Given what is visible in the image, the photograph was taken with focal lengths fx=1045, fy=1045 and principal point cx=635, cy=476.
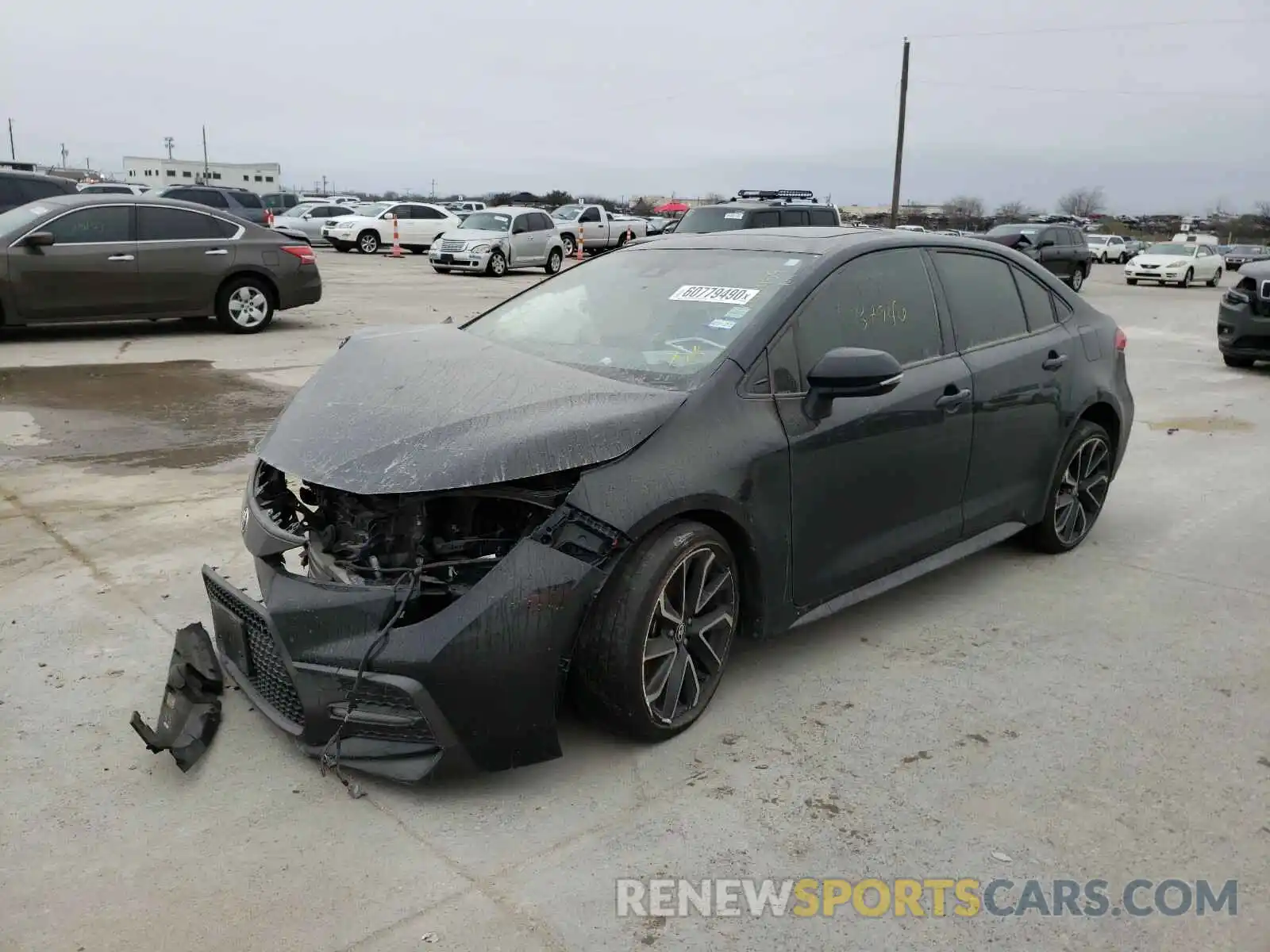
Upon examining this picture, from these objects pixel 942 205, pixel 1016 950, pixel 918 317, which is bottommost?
pixel 1016 950

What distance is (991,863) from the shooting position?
113 inches

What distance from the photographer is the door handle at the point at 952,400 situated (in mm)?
4262

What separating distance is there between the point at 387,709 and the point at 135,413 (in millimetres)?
6046

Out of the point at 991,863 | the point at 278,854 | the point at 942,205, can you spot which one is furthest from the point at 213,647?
the point at 942,205

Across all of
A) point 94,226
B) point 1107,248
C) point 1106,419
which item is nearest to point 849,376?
point 1106,419

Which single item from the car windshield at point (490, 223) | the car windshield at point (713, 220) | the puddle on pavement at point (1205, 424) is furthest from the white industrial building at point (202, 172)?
the puddle on pavement at point (1205, 424)

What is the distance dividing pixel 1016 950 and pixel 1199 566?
3439 millimetres

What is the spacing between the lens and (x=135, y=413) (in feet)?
26.2

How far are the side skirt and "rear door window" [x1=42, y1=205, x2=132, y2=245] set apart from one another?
977cm

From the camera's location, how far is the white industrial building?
72812mm

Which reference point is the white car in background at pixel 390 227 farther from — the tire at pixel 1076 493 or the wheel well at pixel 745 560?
the wheel well at pixel 745 560

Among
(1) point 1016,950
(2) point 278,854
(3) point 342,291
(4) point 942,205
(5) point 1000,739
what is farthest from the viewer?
(4) point 942,205

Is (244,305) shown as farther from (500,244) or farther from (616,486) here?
(500,244)

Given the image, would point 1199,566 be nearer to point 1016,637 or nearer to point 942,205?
point 1016,637
